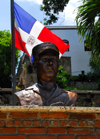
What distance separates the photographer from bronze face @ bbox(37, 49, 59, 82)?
3367 millimetres

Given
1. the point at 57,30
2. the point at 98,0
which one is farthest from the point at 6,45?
the point at 98,0

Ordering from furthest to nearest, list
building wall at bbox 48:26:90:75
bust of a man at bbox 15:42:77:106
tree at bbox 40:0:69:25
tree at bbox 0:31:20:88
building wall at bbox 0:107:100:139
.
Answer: building wall at bbox 48:26:90:75 < tree at bbox 0:31:20:88 < tree at bbox 40:0:69:25 < bust of a man at bbox 15:42:77:106 < building wall at bbox 0:107:100:139

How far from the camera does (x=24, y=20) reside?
5266 millimetres

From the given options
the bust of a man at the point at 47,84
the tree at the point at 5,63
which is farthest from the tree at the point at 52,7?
the bust of a man at the point at 47,84

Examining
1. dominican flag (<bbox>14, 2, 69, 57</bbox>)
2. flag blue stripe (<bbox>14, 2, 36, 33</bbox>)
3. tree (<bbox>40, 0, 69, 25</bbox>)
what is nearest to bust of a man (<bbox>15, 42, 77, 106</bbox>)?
dominican flag (<bbox>14, 2, 69, 57</bbox>)

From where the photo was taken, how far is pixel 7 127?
230 centimetres

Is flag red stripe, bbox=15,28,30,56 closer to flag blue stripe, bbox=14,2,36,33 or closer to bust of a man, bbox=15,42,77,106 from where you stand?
flag blue stripe, bbox=14,2,36,33

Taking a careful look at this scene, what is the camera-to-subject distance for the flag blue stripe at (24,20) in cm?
520

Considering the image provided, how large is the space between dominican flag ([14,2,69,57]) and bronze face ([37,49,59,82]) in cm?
168

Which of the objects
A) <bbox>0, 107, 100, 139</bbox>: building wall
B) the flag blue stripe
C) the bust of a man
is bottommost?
<bbox>0, 107, 100, 139</bbox>: building wall

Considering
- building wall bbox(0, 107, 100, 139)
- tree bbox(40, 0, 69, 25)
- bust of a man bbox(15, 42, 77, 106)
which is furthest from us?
tree bbox(40, 0, 69, 25)

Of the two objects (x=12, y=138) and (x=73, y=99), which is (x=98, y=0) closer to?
(x=73, y=99)

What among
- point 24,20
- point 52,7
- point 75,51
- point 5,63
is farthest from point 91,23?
point 75,51

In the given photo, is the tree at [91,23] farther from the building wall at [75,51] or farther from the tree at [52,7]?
the building wall at [75,51]
